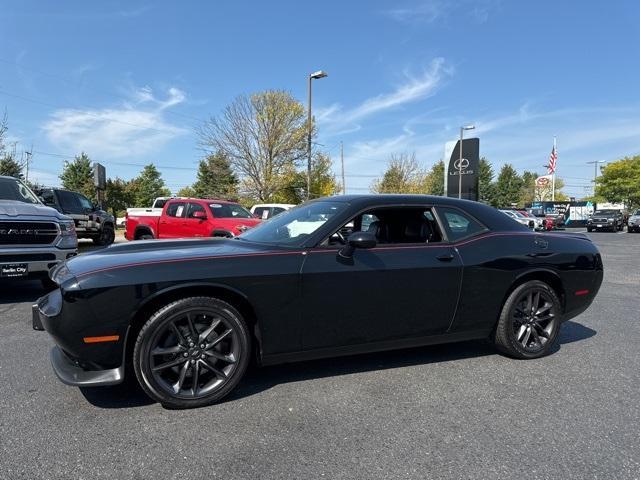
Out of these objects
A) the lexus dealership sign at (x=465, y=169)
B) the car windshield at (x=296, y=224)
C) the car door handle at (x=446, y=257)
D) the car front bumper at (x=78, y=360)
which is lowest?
the car front bumper at (x=78, y=360)

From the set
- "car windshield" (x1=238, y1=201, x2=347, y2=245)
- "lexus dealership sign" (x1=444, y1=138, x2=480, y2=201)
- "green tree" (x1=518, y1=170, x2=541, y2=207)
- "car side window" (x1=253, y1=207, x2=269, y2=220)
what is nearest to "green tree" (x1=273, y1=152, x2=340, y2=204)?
"lexus dealership sign" (x1=444, y1=138, x2=480, y2=201)

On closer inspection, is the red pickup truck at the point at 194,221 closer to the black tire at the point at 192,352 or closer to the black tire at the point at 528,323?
the black tire at the point at 528,323

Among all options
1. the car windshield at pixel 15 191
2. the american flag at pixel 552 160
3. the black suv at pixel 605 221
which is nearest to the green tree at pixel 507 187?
the american flag at pixel 552 160

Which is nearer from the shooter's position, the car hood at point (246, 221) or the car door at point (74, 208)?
the car hood at point (246, 221)

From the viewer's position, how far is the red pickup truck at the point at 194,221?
11.9 metres

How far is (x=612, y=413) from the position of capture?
10.3ft

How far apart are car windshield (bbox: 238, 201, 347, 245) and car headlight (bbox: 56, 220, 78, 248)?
13.2ft

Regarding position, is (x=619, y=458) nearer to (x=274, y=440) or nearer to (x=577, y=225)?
(x=274, y=440)

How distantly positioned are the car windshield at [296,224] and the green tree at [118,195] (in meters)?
49.3

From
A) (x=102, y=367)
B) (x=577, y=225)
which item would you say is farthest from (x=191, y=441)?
(x=577, y=225)

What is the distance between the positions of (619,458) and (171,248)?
10.6ft

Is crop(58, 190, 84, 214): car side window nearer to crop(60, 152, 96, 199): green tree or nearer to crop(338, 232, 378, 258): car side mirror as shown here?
crop(338, 232, 378, 258): car side mirror

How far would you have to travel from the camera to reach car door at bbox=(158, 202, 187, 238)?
1270 centimetres

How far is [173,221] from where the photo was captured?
A: 42.2 ft
